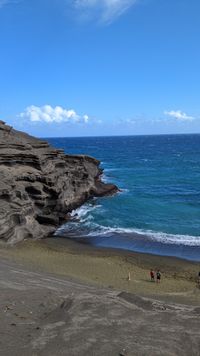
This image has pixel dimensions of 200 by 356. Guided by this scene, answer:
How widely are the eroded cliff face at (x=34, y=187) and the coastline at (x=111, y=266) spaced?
2324 millimetres

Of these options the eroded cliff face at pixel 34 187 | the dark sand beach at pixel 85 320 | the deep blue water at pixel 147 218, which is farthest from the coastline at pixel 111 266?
the deep blue water at pixel 147 218

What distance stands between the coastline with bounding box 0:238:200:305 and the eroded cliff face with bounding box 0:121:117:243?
2.32m

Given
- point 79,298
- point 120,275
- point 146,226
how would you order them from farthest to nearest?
point 146,226
point 120,275
point 79,298

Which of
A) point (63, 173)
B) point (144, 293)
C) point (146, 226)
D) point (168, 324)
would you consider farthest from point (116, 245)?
point (168, 324)

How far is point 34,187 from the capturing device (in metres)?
47.2

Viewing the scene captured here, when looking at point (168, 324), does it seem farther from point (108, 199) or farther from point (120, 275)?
point (108, 199)

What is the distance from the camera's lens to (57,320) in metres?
15.2

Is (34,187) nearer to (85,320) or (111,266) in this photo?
(111,266)

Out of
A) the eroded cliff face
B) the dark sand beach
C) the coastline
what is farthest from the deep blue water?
the dark sand beach

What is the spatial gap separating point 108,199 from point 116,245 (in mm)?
23197

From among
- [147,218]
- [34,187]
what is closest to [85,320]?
[34,187]

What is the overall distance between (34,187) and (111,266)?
49.8ft

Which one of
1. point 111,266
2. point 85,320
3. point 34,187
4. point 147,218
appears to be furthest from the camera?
point 147,218

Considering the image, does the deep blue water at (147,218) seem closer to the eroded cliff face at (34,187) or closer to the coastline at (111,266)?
the eroded cliff face at (34,187)
